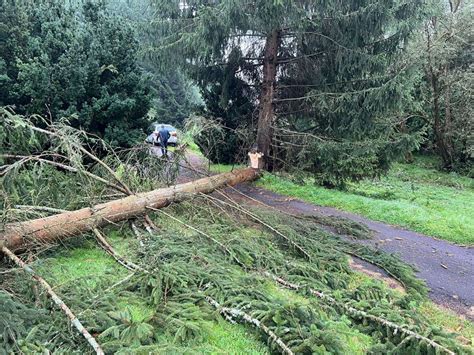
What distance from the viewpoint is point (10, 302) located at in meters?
3.02

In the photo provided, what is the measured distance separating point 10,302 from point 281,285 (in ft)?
8.59

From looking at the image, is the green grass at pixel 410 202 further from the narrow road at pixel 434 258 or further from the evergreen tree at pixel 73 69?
the evergreen tree at pixel 73 69

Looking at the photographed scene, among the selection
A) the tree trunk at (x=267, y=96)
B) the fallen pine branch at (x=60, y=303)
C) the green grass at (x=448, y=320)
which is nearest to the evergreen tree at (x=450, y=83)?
the tree trunk at (x=267, y=96)

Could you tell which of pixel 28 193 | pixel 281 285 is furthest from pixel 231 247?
pixel 28 193

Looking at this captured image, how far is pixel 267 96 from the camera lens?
1074cm

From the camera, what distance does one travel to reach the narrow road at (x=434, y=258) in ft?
16.5

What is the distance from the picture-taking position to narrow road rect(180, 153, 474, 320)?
5.03 metres

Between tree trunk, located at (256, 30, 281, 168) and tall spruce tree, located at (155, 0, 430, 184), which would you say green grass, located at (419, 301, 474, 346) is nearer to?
tall spruce tree, located at (155, 0, 430, 184)

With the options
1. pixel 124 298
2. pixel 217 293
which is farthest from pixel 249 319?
pixel 124 298

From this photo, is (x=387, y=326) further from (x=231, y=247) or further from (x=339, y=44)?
(x=339, y=44)

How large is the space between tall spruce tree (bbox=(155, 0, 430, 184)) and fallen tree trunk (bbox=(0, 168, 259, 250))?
4.03 meters

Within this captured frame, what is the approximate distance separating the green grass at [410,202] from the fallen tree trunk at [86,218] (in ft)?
12.5

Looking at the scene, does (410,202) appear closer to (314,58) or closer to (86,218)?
(314,58)

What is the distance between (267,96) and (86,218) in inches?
265
